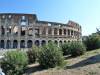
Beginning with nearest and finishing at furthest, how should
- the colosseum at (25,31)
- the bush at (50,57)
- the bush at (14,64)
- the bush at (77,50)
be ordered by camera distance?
the bush at (14,64), the bush at (50,57), the bush at (77,50), the colosseum at (25,31)

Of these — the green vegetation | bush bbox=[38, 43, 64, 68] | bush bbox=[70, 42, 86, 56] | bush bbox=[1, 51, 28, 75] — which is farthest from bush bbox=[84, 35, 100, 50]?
bush bbox=[1, 51, 28, 75]

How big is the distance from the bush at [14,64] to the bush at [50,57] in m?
1.88

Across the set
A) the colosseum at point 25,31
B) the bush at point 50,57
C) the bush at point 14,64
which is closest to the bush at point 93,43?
the bush at point 50,57

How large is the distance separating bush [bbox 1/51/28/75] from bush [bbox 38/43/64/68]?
1882mm

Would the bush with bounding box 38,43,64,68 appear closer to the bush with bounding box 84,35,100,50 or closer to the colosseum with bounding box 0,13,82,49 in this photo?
the bush with bounding box 84,35,100,50

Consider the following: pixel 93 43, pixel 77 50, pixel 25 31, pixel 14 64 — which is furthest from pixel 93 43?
pixel 25 31

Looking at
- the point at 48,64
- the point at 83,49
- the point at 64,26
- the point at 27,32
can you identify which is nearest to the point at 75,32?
the point at 64,26

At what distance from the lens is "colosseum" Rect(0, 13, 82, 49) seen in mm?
78375

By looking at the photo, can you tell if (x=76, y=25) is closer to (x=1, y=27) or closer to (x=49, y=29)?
(x=49, y=29)

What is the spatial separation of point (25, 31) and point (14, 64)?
55356 mm

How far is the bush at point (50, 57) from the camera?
2503 cm

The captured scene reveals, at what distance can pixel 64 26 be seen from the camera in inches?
3314

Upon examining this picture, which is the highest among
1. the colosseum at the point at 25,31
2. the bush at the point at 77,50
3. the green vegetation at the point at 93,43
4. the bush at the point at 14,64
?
the colosseum at the point at 25,31

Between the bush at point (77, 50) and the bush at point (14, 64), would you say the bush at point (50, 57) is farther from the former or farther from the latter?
the bush at point (77, 50)
